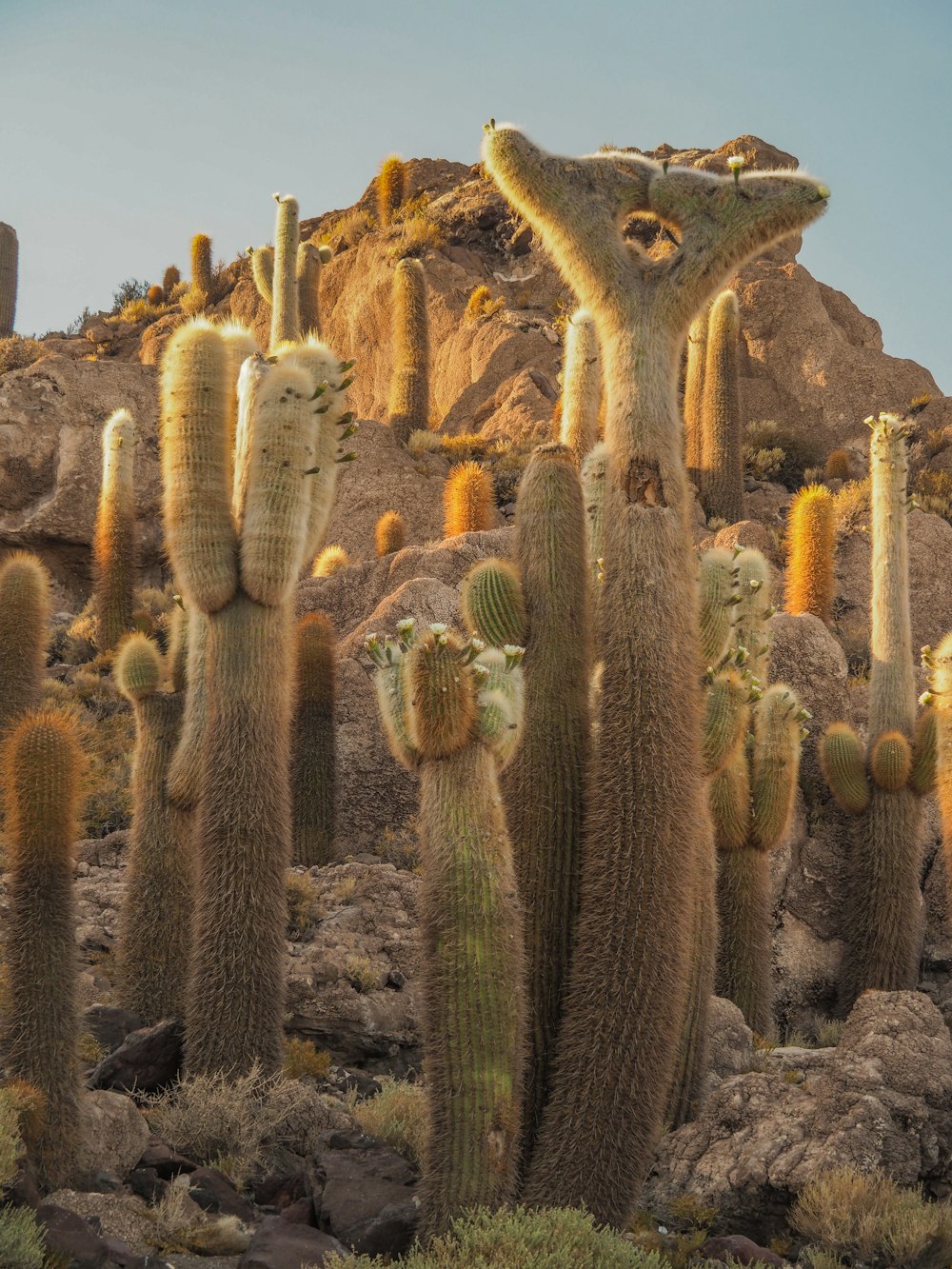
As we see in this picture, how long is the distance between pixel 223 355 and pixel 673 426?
3.45m

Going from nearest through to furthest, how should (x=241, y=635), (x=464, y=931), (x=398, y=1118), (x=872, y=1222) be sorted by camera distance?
1. (x=464, y=931)
2. (x=872, y=1222)
3. (x=398, y=1118)
4. (x=241, y=635)

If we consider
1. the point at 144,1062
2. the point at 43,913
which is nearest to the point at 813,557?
the point at 144,1062

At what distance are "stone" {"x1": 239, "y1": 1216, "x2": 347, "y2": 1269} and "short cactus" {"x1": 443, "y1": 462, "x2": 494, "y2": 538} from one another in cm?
1175

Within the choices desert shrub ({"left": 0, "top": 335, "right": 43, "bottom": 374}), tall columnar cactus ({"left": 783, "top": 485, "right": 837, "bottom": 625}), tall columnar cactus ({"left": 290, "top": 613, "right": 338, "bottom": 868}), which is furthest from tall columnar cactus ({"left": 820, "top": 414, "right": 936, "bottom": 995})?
desert shrub ({"left": 0, "top": 335, "right": 43, "bottom": 374})

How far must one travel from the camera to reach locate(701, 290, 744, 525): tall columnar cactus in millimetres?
20625

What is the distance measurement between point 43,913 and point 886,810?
8.85m

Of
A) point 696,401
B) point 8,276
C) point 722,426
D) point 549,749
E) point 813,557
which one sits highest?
point 8,276

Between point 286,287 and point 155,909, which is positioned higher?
point 286,287

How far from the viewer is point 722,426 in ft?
68.2

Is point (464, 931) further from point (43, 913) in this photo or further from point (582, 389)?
point (582, 389)

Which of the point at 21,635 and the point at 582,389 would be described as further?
the point at 582,389

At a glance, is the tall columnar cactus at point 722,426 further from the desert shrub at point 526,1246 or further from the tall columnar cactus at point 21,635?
the desert shrub at point 526,1246

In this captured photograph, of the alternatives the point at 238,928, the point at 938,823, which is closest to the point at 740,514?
the point at 938,823

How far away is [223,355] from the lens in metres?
8.91
